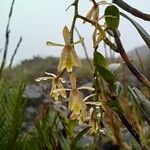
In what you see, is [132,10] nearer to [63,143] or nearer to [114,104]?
[114,104]

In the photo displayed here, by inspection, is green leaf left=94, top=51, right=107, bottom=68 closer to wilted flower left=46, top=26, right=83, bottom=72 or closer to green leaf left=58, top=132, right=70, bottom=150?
wilted flower left=46, top=26, right=83, bottom=72

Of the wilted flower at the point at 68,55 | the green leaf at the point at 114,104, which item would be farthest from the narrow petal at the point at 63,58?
the green leaf at the point at 114,104

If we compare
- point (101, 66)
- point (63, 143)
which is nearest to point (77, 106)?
point (101, 66)

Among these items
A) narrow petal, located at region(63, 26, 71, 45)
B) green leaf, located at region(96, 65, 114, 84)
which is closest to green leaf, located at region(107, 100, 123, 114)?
green leaf, located at region(96, 65, 114, 84)

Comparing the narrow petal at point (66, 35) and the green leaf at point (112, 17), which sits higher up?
the green leaf at point (112, 17)

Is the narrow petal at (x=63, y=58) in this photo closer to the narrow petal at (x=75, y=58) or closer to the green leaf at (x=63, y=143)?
the narrow petal at (x=75, y=58)

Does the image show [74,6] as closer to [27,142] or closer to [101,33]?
[101,33]

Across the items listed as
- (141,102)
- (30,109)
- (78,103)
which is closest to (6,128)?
(141,102)

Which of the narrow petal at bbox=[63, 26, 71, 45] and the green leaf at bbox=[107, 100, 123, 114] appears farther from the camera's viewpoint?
the green leaf at bbox=[107, 100, 123, 114]
